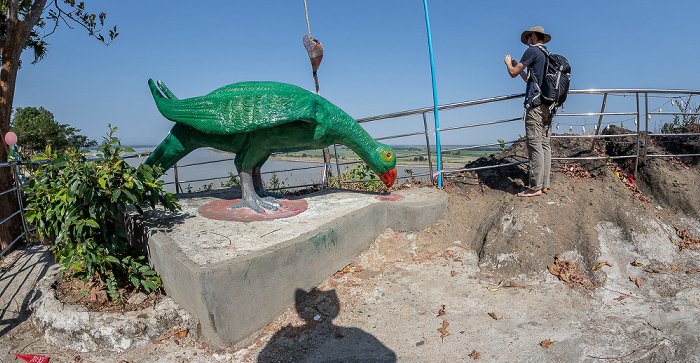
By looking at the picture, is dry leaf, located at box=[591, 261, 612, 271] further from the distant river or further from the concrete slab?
the concrete slab

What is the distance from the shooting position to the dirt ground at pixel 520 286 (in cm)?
271

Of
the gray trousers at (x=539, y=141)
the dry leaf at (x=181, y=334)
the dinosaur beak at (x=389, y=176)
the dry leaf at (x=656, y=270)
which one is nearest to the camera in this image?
the dry leaf at (x=181, y=334)

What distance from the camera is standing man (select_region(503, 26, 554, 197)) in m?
4.13

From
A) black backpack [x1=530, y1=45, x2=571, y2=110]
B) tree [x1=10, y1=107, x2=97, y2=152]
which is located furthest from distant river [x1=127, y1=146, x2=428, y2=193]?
tree [x1=10, y1=107, x2=97, y2=152]

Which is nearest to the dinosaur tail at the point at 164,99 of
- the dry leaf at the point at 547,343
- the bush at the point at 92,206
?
the bush at the point at 92,206

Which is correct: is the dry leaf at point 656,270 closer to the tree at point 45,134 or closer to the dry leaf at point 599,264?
the dry leaf at point 599,264

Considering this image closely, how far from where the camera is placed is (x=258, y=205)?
418 cm

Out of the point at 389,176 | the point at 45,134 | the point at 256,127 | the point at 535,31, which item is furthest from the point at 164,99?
the point at 45,134

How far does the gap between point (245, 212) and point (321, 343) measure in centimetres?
178

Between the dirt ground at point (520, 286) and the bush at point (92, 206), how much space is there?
65 centimetres

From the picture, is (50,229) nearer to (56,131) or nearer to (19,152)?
(19,152)

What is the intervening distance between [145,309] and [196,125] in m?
1.69

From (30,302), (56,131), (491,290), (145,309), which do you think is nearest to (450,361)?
(491,290)

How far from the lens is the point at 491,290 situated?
3.46 meters
